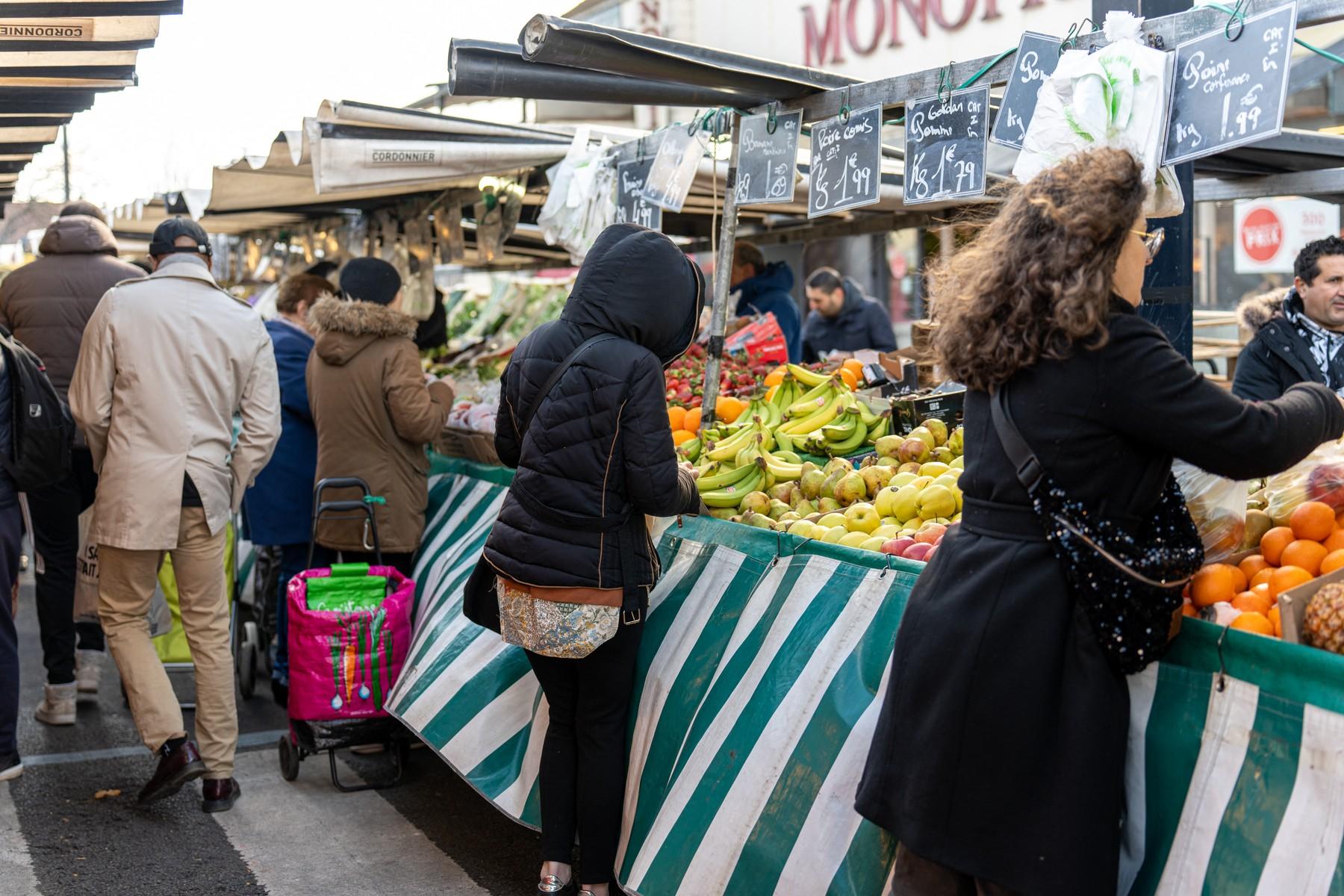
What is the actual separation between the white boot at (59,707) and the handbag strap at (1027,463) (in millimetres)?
4880

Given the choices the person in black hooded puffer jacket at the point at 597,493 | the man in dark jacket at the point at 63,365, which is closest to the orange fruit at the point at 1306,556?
the person in black hooded puffer jacket at the point at 597,493

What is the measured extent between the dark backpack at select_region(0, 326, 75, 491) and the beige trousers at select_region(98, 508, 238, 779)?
0.41m

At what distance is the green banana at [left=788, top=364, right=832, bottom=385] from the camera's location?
215 inches

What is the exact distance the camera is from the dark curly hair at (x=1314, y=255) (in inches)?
209

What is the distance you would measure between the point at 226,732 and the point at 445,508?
5.14 feet

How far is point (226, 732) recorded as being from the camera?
4.67 meters

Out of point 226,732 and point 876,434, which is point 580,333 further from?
point 226,732

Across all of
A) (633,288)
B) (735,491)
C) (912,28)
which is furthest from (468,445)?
(912,28)

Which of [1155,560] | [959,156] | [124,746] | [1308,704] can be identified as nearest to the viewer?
[1308,704]

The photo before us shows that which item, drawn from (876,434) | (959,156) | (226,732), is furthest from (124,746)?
(959,156)

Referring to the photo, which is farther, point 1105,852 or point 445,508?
point 445,508

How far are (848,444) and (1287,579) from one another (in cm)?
232

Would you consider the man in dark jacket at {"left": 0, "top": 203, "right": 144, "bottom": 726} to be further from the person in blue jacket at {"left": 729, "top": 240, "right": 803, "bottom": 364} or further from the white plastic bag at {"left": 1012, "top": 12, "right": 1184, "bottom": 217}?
the white plastic bag at {"left": 1012, "top": 12, "right": 1184, "bottom": 217}

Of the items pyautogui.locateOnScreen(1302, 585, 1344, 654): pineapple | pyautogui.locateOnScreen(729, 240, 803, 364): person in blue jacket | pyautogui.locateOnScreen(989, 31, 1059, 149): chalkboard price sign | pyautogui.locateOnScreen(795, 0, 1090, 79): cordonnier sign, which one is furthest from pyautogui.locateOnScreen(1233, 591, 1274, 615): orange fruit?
pyautogui.locateOnScreen(795, 0, 1090, 79): cordonnier sign
